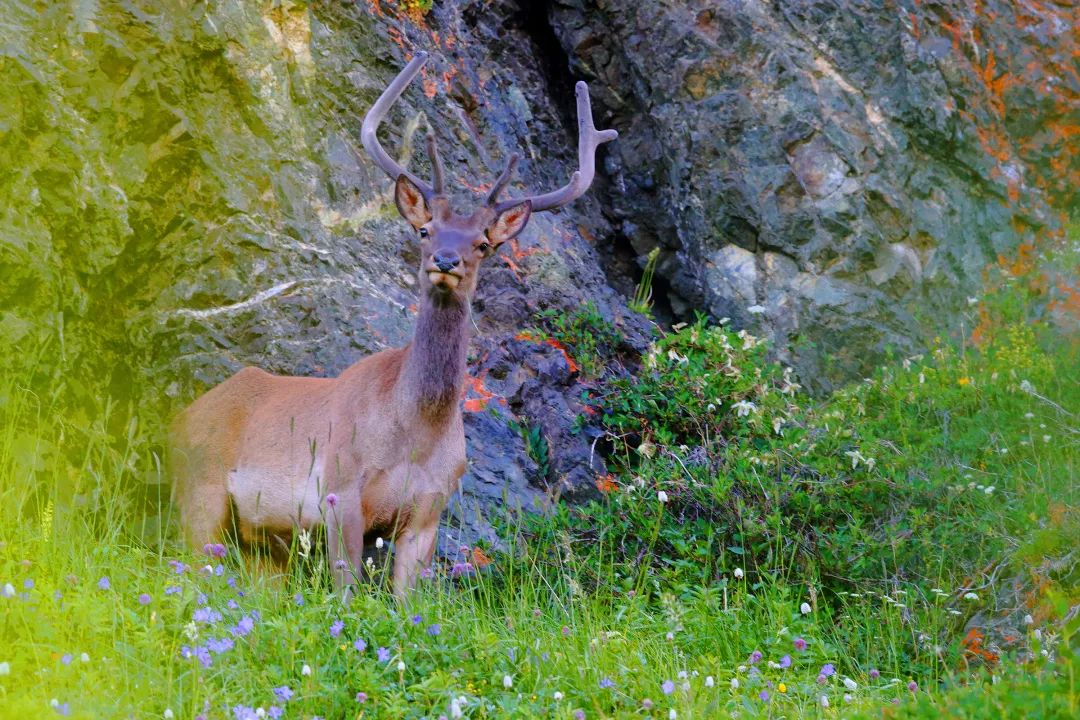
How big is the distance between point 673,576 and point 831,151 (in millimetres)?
4498

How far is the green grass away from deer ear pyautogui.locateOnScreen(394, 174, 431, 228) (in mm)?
1867

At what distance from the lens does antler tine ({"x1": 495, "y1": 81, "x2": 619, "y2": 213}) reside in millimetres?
7375

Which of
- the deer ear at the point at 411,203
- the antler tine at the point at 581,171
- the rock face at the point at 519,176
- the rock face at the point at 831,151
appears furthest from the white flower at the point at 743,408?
the deer ear at the point at 411,203

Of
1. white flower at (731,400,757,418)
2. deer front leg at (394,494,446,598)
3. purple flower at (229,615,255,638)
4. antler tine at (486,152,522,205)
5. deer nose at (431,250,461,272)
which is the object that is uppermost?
antler tine at (486,152,522,205)

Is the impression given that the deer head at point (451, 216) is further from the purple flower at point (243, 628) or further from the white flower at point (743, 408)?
the purple flower at point (243, 628)

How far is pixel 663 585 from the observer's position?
6.70 m

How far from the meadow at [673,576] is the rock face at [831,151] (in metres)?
0.49

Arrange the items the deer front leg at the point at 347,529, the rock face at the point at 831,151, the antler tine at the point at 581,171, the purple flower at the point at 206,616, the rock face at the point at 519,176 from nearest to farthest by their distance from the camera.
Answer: the purple flower at the point at 206,616 → the deer front leg at the point at 347,529 → the antler tine at the point at 581,171 → the rock face at the point at 519,176 → the rock face at the point at 831,151

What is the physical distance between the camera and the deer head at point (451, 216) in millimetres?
6820

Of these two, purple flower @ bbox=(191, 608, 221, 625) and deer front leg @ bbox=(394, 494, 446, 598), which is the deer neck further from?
purple flower @ bbox=(191, 608, 221, 625)

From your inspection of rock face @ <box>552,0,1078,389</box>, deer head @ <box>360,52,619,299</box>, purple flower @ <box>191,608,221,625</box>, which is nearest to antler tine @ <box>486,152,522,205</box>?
deer head @ <box>360,52,619,299</box>

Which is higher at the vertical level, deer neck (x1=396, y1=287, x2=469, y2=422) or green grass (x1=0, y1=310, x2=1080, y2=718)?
deer neck (x1=396, y1=287, x2=469, y2=422)

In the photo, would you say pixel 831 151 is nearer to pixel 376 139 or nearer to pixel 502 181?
pixel 502 181

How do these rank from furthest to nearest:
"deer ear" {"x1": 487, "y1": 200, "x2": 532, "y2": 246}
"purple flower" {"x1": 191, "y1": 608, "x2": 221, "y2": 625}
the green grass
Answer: "deer ear" {"x1": 487, "y1": 200, "x2": 532, "y2": 246}, the green grass, "purple flower" {"x1": 191, "y1": 608, "x2": 221, "y2": 625}
